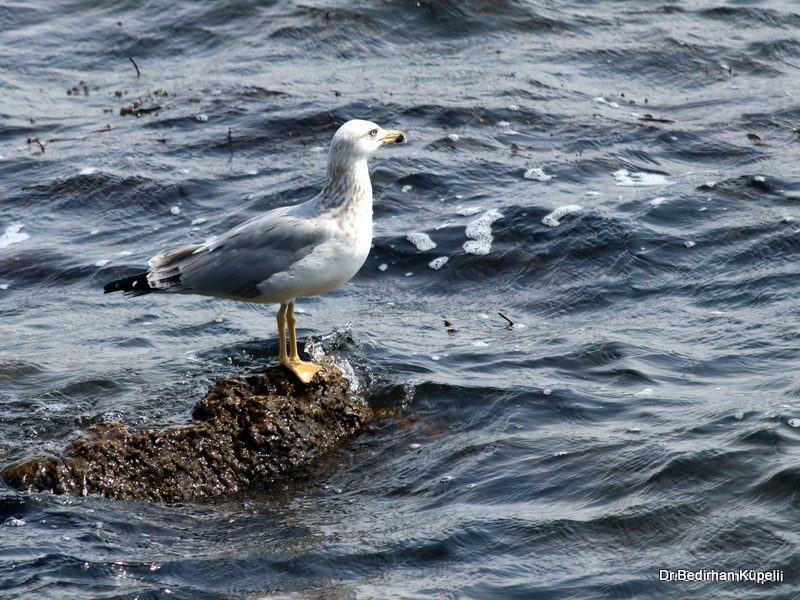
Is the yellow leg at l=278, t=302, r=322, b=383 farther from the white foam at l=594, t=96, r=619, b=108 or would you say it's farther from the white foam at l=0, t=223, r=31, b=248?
the white foam at l=594, t=96, r=619, b=108

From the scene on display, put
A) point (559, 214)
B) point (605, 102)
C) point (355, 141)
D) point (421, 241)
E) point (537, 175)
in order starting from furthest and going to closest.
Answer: point (605, 102) → point (537, 175) → point (559, 214) → point (421, 241) → point (355, 141)

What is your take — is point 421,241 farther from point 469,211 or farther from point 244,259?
point 244,259

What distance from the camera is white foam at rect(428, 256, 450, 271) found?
8.87 m

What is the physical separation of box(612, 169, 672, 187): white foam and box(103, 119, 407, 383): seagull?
14.9 ft

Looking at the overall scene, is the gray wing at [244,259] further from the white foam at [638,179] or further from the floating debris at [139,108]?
the floating debris at [139,108]

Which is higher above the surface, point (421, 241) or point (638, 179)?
point (638, 179)

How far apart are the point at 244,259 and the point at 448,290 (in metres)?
2.94

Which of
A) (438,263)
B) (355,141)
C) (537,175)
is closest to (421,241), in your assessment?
(438,263)

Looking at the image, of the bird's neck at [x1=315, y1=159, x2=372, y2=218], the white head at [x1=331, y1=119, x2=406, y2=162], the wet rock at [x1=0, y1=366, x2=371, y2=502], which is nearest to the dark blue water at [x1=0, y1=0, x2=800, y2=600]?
the wet rock at [x1=0, y1=366, x2=371, y2=502]

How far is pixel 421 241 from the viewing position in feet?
30.1

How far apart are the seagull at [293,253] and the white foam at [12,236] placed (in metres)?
3.96

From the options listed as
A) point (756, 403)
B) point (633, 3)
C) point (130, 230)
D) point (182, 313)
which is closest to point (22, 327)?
point (182, 313)

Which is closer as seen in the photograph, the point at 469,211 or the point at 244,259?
the point at 244,259

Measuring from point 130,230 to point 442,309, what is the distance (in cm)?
358
